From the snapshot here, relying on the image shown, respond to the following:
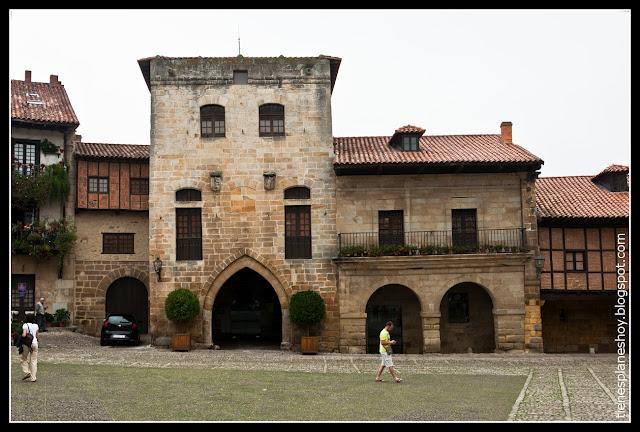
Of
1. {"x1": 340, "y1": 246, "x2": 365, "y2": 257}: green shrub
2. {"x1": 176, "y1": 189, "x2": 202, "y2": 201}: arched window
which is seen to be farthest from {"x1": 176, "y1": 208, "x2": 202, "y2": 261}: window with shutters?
{"x1": 340, "y1": 246, "x2": 365, "y2": 257}: green shrub

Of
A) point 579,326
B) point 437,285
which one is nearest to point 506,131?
point 437,285

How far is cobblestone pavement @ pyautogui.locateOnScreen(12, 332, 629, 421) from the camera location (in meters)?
16.8

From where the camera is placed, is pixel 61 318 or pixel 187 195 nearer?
pixel 187 195

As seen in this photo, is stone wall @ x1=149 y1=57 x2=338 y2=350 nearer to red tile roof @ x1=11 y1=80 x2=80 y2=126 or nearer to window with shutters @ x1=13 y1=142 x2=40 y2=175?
red tile roof @ x1=11 y1=80 x2=80 y2=126

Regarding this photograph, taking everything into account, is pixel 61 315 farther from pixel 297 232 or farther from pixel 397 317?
pixel 397 317

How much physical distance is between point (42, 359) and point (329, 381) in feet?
28.9

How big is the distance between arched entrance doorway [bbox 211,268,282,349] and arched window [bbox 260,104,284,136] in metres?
6.02

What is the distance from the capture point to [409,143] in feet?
96.9

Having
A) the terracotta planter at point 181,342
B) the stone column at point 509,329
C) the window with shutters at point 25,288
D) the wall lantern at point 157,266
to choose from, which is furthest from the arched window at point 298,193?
the window with shutters at point 25,288

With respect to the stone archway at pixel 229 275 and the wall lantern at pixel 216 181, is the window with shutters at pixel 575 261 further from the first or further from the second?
the wall lantern at pixel 216 181

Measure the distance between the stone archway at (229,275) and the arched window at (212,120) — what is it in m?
4.77

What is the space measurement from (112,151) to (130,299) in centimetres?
615

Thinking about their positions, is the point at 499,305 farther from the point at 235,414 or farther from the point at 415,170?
the point at 235,414

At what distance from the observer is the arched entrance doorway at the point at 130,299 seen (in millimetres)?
31750
